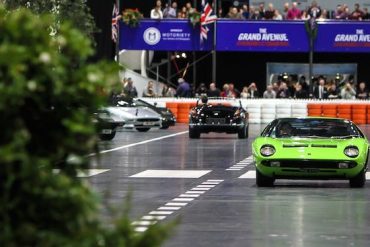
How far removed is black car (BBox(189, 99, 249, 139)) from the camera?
4281 centimetres

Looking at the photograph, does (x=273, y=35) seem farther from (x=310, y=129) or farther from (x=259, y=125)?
(x=310, y=129)

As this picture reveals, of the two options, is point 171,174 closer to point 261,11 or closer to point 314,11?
point 314,11

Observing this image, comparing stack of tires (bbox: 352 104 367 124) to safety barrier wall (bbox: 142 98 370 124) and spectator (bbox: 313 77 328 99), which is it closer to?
safety barrier wall (bbox: 142 98 370 124)

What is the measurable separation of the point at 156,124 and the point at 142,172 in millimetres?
22003

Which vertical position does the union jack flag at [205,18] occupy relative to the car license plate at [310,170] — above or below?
above

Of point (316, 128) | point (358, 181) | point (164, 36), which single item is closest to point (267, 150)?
point (358, 181)

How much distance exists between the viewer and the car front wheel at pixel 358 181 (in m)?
22.5

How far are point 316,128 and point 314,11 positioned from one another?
3345cm

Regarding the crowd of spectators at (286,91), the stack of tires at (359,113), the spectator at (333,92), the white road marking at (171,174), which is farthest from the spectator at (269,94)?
the white road marking at (171,174)

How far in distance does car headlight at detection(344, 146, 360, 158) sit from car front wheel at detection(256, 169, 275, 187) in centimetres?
126

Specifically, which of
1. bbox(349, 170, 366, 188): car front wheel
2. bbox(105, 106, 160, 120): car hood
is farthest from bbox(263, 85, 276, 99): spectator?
bbox(349, 170, 366, 188): car front wheel

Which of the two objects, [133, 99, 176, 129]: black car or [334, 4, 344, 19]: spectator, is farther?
[334, 4, 344, 19]: spectator

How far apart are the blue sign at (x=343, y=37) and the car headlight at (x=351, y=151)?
114ft

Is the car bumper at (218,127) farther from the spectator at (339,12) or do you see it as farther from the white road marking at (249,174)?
the white road marking at (249,174)
